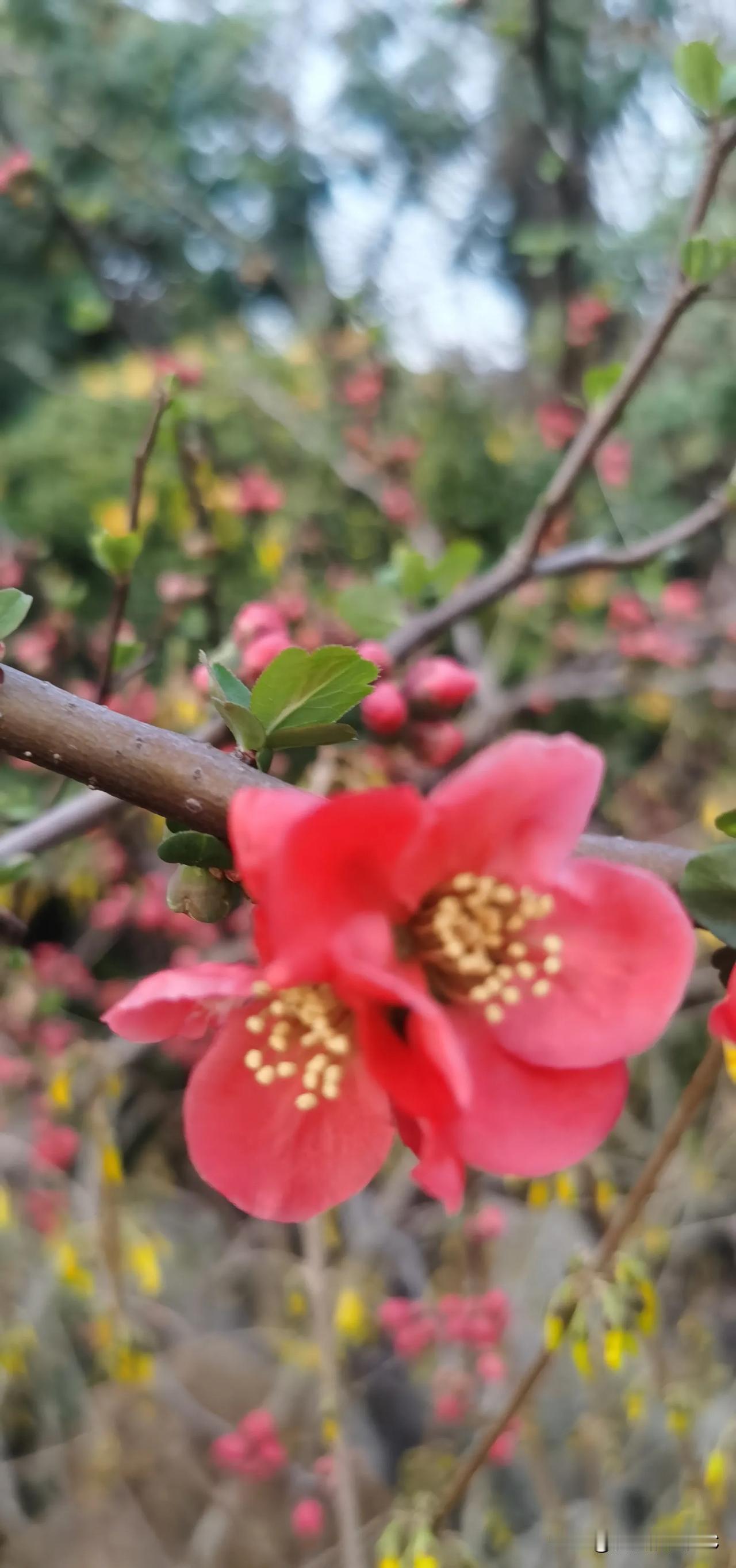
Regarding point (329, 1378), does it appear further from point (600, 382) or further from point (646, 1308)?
point (600, 382)

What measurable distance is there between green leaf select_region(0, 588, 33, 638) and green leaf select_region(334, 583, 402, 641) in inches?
15.4

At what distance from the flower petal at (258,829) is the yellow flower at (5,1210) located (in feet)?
4.51

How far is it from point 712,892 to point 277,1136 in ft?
0.62

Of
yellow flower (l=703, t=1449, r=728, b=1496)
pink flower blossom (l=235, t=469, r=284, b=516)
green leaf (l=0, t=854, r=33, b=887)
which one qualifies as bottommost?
yellow flower (l=703, t=1449, r=728, b=1496)

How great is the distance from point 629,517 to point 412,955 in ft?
8.43

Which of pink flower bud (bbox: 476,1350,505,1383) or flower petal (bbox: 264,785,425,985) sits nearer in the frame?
flower petal (bbox: 264,785,425,985)

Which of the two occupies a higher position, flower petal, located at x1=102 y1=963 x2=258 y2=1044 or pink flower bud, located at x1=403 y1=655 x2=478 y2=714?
flower petal, located at x1=102 y1=963 x2=258 y2=1044

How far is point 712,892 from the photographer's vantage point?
0.36 m

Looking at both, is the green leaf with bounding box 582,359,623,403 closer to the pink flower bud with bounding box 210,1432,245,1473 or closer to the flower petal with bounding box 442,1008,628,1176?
the flower petal with bounding box 442,1008,628,1176

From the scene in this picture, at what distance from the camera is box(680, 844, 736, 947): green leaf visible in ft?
1.17

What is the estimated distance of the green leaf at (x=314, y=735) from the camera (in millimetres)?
374

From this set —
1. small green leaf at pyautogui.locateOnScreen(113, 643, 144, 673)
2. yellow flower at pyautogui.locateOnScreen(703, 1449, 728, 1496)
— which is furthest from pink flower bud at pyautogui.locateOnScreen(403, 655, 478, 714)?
yellow flower at pyautogui.locateOnScreen(703, 1449, 728, 1496)

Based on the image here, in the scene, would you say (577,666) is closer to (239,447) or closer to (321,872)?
(239,447)

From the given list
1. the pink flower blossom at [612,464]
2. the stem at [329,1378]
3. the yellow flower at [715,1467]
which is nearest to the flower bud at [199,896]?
the yellow flower at [715,1467]
